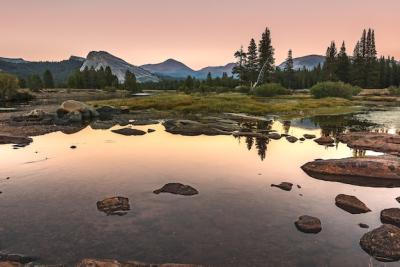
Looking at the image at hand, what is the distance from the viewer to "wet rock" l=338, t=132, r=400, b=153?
28.4 metres

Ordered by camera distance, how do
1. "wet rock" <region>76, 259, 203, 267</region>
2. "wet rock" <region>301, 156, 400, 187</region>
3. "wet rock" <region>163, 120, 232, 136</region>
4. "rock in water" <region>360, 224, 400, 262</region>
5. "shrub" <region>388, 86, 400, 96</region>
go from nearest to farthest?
1. "wet rock" <region>76, 259, 203, 267</region>
2. "rock in water" <region>360, 224, 400, 262</region>
3. "wet rock" <region>301, 156, 400, 187</region>
4. "wet rock" <region>163, 120, 232, 136</region>
5. "shrub" <region>388, 86, 400, 96</region>

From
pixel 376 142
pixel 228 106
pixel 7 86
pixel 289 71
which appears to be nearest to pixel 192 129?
pixel 376 142

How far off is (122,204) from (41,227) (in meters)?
3.45

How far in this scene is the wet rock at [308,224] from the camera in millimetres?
13570

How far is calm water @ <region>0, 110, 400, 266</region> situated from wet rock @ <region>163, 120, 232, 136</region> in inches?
347

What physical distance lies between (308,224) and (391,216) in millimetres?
3901

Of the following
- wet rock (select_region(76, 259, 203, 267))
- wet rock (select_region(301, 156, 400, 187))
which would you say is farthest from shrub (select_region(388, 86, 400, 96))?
wet rock (select_region(76, 259, 203, 267))

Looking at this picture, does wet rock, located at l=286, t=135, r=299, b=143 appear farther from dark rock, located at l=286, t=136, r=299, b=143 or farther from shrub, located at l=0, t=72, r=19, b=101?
shrub, located at l=0, t=72, r=19, b=101

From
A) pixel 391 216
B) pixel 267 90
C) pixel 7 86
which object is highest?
pixel 7 86

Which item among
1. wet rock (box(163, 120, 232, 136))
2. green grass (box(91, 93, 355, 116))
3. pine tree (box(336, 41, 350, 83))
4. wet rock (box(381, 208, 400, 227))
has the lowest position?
wet rock (box(381, 208, 400, 227))

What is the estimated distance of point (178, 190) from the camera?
59.1 ft

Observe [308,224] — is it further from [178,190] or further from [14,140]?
[14,140]

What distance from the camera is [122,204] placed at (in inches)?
615

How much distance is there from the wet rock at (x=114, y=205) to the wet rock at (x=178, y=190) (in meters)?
2.39
